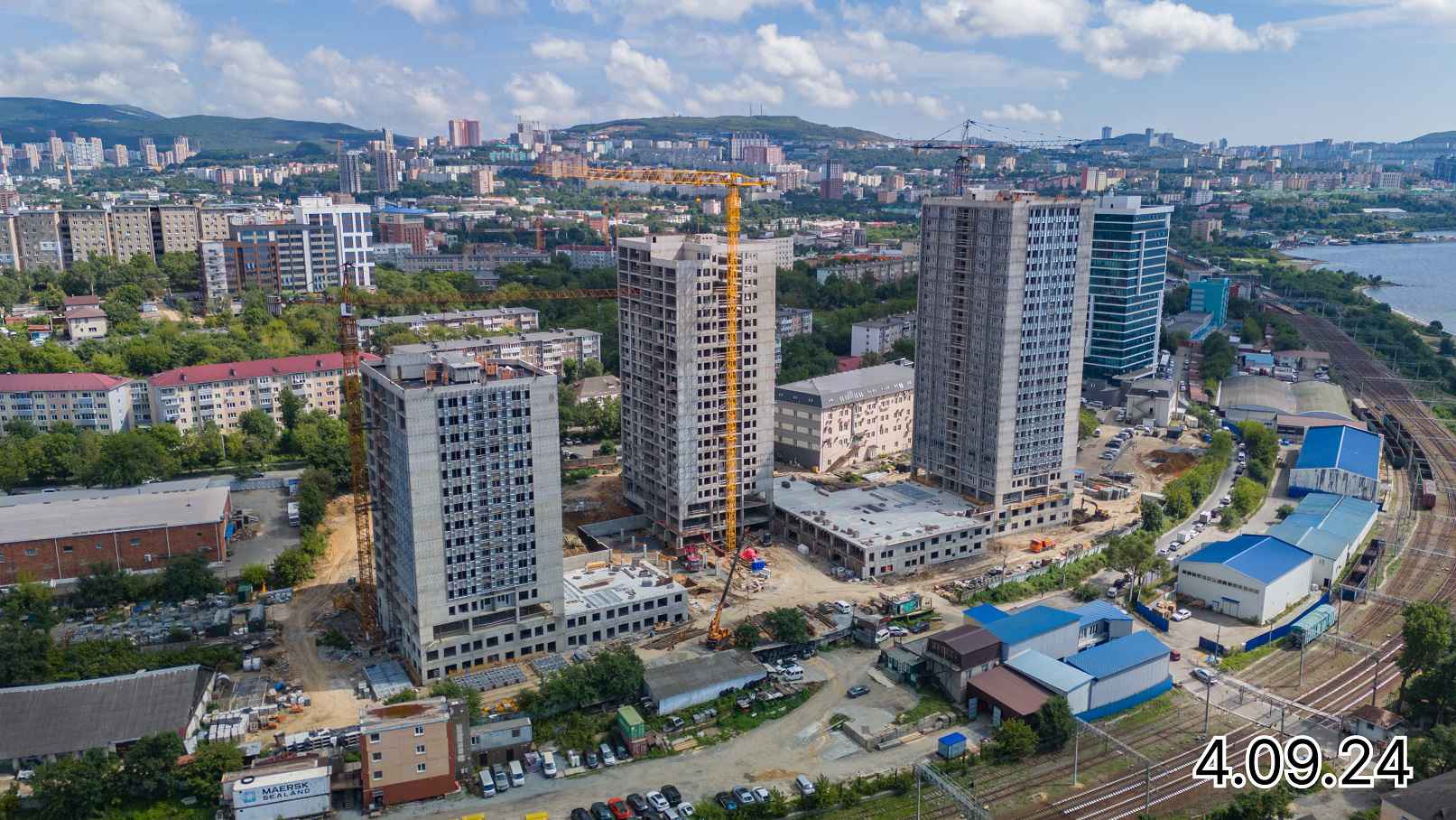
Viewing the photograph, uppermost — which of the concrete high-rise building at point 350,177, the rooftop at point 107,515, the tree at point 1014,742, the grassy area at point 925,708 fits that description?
the concrete high-rise building at point 350,177

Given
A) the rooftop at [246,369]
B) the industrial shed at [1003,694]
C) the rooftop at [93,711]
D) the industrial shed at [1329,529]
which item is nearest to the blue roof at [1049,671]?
the industrial shed at [1003,694]

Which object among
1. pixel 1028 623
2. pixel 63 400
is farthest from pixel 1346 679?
pixel 63 400

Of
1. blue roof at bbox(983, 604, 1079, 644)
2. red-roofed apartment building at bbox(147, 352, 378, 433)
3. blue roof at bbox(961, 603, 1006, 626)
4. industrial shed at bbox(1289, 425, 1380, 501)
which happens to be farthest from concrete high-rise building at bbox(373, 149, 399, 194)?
blue roof at bbox(983, 604, 1079, 644)

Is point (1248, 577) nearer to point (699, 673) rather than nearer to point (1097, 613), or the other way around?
point (1097, 613)

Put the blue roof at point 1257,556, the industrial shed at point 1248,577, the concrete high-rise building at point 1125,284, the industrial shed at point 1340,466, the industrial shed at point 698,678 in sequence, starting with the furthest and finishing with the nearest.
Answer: the concrete high-rise building at point 1125,284 → the industrial shed at point 1340,466 → the blue roof at point 1257,556 → the industrial shed at point 1248,577 → the industrial shed at point 698,678

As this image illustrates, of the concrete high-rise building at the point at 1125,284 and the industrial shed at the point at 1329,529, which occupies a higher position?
the concrete high-rise building at the point at 1125,284

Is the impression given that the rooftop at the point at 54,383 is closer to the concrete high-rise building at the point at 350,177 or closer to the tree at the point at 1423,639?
the tree at the point at 1423,639

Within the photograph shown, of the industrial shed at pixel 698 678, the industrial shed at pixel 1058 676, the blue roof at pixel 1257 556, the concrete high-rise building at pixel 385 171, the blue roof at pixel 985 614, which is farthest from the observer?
the concrete high-rise building at pixel 385 171

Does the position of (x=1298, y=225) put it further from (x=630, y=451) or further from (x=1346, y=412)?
(x=630, y=451)
